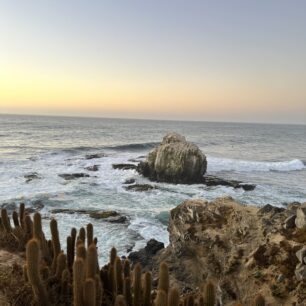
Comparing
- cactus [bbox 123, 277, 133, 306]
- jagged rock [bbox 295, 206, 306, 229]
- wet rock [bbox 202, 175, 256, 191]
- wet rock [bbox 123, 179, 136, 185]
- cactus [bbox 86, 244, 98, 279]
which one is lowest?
wet rock [bbox 202, 175, 256, 191]

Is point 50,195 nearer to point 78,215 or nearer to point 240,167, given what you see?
point 78,215

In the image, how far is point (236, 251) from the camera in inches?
378

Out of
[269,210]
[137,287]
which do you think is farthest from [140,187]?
[137,287]

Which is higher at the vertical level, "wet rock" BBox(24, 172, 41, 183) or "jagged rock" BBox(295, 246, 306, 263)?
"jagged rock" BBox(295, 246, 306, 263)

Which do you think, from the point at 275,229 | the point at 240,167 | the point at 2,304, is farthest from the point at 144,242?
the point at 240,167

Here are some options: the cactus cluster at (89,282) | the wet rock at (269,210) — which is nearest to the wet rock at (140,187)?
the wet rock at (269,210)

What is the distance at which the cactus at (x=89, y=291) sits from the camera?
5.02m

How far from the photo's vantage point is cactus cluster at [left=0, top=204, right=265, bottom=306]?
16.9 feet

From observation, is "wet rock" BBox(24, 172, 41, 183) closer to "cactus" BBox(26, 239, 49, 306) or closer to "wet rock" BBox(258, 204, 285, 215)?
"wet rock" BBox(258, 204, 285, 215)

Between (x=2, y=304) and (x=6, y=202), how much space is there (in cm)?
1659

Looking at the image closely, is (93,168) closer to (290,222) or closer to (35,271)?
(290,222)

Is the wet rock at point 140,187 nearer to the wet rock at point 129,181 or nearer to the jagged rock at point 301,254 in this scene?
the wet rock at point 129,181

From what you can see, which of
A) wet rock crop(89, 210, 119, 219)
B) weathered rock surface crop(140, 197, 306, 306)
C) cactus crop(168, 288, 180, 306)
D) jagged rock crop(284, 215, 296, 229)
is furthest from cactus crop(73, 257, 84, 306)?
wet rock crop(89, 210, 119, 219)

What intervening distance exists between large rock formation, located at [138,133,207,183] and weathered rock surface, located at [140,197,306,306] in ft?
54.4
